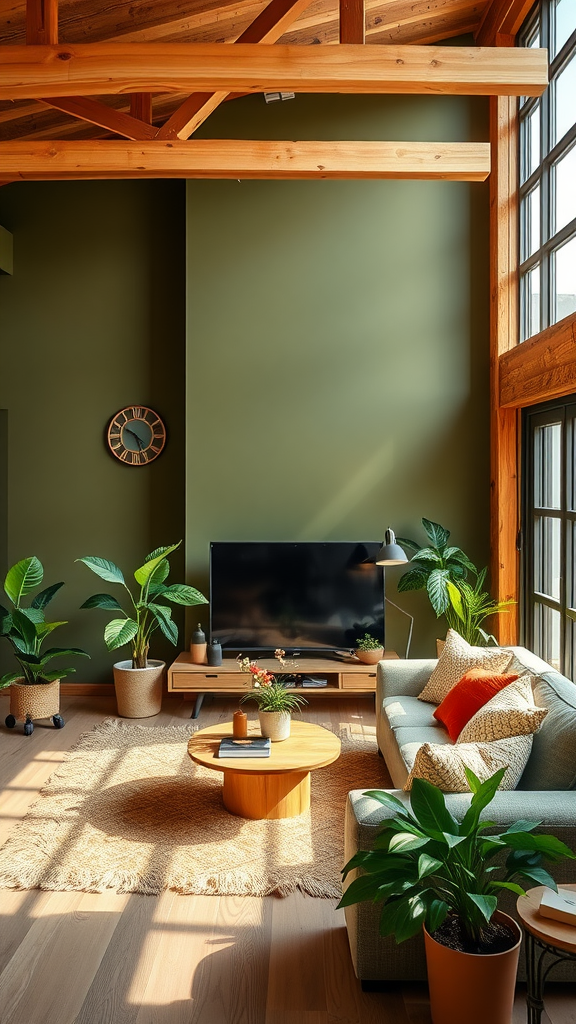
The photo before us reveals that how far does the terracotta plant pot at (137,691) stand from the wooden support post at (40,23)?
3655mm

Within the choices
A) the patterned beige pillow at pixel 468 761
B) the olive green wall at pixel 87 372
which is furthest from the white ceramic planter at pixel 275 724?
the olive green wall at pixel 87 372

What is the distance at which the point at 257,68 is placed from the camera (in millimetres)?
3014

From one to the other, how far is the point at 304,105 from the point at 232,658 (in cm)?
396

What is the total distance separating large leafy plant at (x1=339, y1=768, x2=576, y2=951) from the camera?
2.06 metres

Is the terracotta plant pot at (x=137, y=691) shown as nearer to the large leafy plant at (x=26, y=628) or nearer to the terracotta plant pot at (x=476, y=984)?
the large leafy plant at (x=26, y=628)

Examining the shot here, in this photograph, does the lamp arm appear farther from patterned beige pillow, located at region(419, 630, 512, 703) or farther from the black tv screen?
patterned beige pillow, located at region(419, 630, 512, 703)

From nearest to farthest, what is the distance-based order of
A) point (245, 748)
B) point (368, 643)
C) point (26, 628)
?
point (245, 748) → point (26, 628) → point (368, 643)

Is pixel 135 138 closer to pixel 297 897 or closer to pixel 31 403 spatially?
pixel 31 403

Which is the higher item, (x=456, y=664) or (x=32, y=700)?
(x=456, y=664)

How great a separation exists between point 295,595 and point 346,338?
1866mm

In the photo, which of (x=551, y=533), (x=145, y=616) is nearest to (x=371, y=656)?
(x=551, y=533)

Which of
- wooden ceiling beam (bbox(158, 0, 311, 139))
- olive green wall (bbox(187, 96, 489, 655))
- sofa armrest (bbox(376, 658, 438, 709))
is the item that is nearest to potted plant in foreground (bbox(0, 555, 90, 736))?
olive green wall (bbox(187, 96, 489, 655))

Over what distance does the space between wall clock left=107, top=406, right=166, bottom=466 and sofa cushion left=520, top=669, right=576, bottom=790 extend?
3837 millimetres

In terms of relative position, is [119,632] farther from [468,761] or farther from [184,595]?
[468,761]
